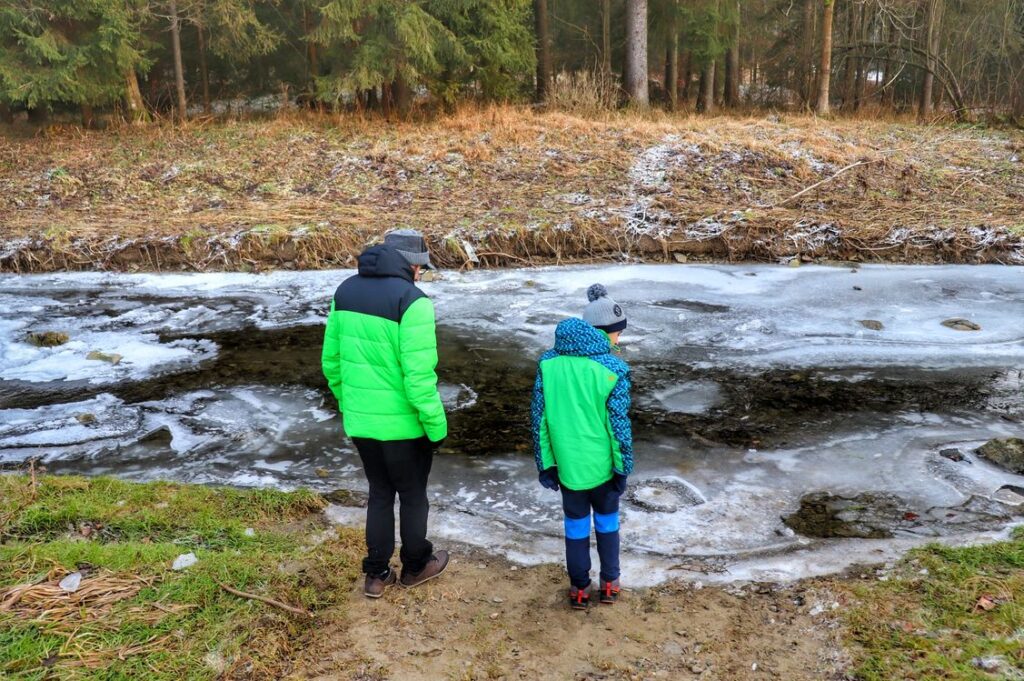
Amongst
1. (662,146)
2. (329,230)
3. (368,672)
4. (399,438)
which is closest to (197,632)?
(368,672)

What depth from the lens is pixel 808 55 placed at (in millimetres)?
23953

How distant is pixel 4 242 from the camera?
13.5 m

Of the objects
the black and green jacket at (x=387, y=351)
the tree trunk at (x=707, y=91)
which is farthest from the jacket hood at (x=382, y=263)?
the tree trunk at (x=707, y=91)

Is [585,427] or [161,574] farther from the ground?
[585,427]

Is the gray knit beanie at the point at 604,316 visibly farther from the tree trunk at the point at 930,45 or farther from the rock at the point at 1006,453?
the tree trunk at the point at 930,45

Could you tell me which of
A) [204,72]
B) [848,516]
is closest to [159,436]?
[848,516]

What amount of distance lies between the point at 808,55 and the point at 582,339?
23.4 meters

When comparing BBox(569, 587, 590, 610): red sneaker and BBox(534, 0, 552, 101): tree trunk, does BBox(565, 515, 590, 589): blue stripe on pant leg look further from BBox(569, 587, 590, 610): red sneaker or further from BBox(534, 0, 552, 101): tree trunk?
BBox(534, 0, 552, 101): tree trunk

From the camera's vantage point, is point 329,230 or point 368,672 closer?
point 368,672

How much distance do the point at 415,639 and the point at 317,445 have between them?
2942mm

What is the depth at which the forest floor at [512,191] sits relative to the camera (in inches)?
525

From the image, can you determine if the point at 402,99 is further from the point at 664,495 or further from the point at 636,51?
the point at 664,495

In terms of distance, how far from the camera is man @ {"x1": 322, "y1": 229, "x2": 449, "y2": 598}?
13.0 ft

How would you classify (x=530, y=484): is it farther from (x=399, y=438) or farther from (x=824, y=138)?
(x=824, y=138)
